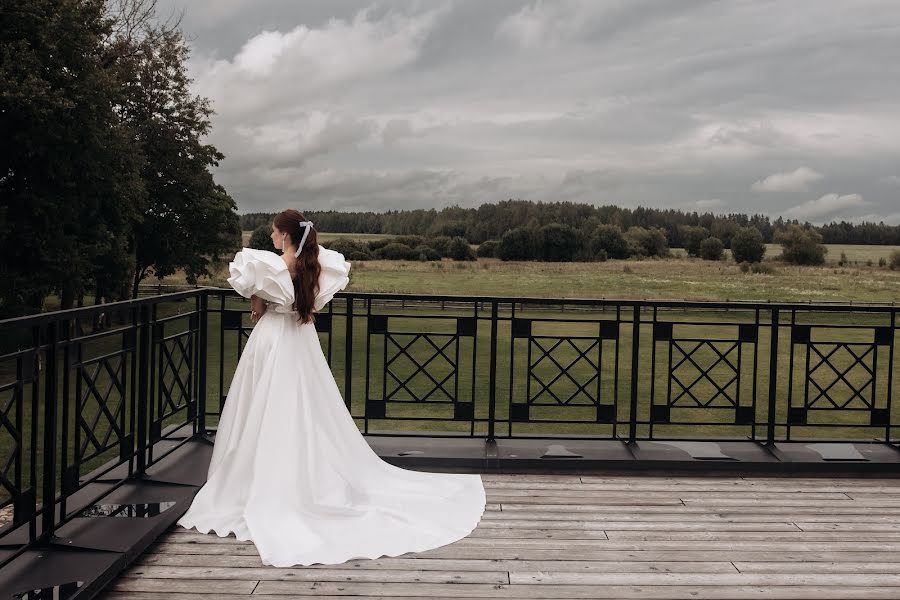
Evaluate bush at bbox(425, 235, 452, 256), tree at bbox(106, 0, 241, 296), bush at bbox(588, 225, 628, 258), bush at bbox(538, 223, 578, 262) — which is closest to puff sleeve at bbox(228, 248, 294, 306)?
tree at bbox(106, 0, 241, 296)

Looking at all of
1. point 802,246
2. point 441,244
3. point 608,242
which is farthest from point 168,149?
point 802,246

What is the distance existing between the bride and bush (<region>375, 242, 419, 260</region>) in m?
62.4

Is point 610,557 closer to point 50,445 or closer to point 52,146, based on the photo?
point 50,445

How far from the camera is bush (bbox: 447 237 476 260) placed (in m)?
72.4

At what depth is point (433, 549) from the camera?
3.48m

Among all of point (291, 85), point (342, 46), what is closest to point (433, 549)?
point (342, 46)

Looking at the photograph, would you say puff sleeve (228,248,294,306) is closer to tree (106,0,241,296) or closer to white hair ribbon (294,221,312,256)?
white hair ribbon (294,221,312,256)

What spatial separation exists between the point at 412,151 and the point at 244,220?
4598 cm

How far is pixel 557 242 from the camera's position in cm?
7625

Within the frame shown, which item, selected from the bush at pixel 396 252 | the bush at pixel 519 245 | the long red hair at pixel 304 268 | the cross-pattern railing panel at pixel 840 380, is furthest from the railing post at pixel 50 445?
the bush at pixel 519 245

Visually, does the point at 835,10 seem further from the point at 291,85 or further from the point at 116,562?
the point at 116,562

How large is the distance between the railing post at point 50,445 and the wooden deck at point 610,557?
42cm

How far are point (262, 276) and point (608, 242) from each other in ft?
249

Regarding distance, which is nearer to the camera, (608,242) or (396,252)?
(396,252)
